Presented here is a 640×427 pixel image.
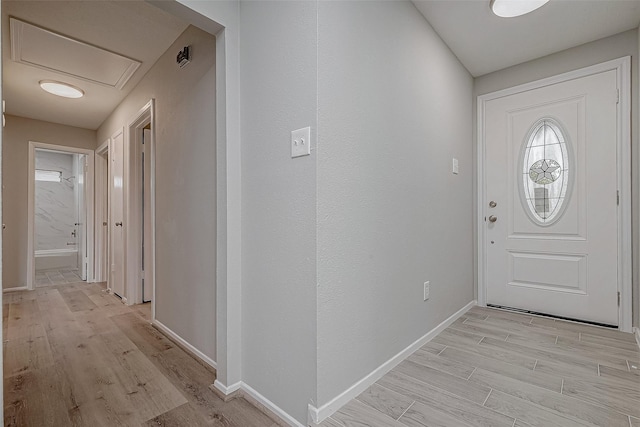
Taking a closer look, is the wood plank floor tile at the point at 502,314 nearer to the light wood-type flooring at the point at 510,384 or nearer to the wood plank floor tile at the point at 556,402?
the light wood-type flooring at the point at 510,384

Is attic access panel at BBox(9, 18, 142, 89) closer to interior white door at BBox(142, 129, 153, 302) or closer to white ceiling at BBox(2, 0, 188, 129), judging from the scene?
white ceiling at BBox(2, 0, 188, 129)

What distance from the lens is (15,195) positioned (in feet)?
13.9

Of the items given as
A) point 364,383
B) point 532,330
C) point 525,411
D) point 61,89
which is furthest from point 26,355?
point 532,330

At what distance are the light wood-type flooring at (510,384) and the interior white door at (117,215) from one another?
332 centimetres

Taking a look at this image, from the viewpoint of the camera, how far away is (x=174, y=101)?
2484 millimetres

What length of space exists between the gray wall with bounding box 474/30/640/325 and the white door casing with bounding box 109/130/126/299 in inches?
166

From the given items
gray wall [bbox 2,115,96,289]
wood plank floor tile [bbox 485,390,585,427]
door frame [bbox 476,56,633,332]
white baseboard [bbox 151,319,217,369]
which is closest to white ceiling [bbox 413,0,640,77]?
door frame [bbox 476,56,633,332]

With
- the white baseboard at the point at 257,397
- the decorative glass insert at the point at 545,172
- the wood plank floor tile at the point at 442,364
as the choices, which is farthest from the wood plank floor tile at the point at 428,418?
the decorative glass insert at the point at 545,172

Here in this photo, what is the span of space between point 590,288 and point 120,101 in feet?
17.3

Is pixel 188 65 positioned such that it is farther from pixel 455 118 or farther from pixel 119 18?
pixel 455 118

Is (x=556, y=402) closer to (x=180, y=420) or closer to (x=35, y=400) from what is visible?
(x=180, y=420)

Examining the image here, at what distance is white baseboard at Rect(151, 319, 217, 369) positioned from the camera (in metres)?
2.01

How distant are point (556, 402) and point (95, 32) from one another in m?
3.89

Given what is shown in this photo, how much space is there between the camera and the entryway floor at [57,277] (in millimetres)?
4754
